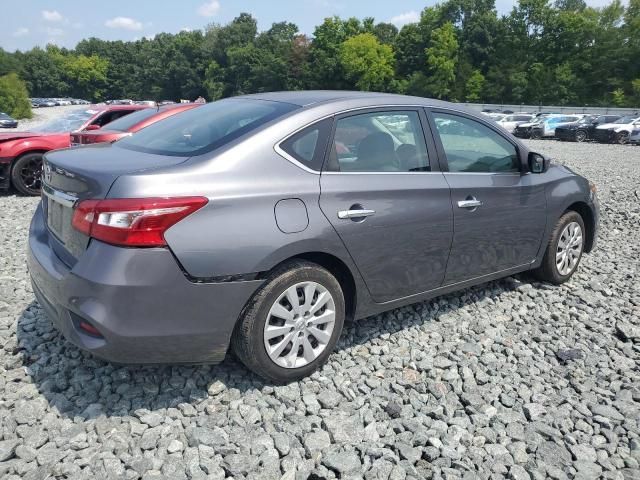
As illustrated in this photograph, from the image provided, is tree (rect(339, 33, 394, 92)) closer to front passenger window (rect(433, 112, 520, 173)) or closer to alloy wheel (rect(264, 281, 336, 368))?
front passenger window (rect(433, 112, 520, 173))

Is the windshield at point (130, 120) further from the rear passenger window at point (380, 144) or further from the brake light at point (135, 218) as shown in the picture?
the brake light at point (135, 218)

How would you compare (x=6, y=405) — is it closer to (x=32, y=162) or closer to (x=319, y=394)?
(x=319, y=394)

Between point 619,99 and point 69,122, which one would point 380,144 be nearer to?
point 69,122

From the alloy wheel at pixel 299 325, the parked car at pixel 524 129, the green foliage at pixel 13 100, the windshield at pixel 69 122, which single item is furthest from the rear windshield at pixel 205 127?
the green foliage at pixel 13 100

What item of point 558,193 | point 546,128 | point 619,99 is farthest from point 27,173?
point 619,99

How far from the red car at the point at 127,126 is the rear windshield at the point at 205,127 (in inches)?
177

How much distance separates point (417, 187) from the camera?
3.49 metres

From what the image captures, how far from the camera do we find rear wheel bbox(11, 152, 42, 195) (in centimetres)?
873

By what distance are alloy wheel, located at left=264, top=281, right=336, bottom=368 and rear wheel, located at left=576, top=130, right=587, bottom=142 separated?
29.0 metres

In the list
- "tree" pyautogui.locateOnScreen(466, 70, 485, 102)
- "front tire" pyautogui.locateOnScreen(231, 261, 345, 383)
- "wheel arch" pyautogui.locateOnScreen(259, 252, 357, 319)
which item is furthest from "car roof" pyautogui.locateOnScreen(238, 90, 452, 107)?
"tree" pyautogui.locateOnScreen(466, 70, 485, 102)

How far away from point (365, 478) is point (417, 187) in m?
1.82

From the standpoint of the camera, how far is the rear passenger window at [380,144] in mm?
3227

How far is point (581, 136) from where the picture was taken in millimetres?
28172

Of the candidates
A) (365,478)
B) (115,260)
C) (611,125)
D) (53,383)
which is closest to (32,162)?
(53,383)
